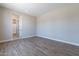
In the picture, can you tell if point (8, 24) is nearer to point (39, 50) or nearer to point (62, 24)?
point (39, 50)

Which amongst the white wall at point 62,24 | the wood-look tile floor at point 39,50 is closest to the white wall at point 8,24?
the white wall at point 62,24

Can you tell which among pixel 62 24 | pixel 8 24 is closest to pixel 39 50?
pixel 62 24

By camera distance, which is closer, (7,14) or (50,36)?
(7,14)

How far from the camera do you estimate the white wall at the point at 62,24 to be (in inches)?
191

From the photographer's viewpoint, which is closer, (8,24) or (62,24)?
(62,24)

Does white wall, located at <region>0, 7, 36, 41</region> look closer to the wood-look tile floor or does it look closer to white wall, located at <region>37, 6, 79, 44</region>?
white wall, located at <region>37, 6, 79, 44</region>

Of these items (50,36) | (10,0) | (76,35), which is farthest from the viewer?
(50,36)

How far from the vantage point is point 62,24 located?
5535 millimetres

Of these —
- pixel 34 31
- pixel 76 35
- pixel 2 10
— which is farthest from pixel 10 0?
pixel 34 31

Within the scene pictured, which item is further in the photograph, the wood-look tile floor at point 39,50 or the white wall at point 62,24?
the white wall at point 62,24

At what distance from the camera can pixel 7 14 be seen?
19.2ft

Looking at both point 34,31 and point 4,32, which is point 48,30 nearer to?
point 34,31

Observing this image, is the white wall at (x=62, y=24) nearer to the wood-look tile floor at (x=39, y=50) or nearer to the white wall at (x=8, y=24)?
the wood-look tile floor at (x=39, y=50)

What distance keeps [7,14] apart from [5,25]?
787 mm
